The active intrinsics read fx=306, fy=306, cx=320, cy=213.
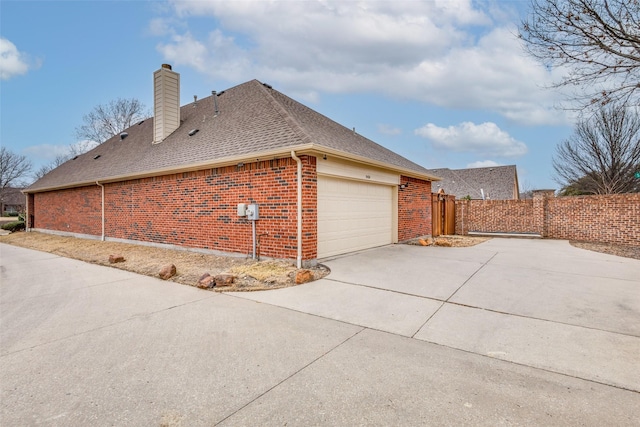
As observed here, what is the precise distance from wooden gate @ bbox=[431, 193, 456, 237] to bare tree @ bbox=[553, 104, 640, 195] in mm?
8528

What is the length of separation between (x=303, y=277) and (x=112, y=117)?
3020 centimetres

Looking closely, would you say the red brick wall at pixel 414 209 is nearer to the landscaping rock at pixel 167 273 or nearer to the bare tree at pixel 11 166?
the landscaping rock at pixel 167 273

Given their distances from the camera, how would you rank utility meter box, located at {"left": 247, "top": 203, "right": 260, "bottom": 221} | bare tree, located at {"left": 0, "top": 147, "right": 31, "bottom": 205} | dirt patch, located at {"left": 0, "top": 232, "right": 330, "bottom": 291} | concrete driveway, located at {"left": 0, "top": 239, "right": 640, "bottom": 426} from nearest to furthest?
concrete driveway, located at {"left": 0, "top": 239, "right": 640, "bottom": 426} < dirt patch, located at {"left": 0, "top": 232, "right": 330, "bottom": 291} < utility meter box, located at {"left": 247, "top": 203, "right": 260, "bottom": 221} < bare tree, located at {"left": 0, "top": 147, "right": 31, "bottom": 205}

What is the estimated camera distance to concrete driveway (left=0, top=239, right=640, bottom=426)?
2.14 metres

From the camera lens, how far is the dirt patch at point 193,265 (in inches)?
229

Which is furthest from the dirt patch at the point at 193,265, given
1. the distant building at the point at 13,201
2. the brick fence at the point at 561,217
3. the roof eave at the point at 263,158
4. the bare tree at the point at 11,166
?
the distant building at the point at 13,201

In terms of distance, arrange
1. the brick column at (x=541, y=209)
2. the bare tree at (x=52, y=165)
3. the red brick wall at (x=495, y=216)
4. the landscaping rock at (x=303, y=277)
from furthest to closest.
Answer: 1. the bare tree at (x=52, y=165)
2. the red brick wall at (x=495, y=216)
3. the brick column at (x=541, y=209)
4. the landscaping rock at (x=303, y=277)

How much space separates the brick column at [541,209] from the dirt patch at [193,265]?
12440 mm

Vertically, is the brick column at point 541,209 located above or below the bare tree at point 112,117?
below

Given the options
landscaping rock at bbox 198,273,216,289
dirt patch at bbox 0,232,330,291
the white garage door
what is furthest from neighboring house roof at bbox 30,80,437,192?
landscaping rock at bbox 198,273,216,289

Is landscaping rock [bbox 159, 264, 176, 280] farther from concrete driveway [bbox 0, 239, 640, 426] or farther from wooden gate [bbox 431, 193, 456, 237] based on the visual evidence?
wooden gate [bbox 431, 193, 456, 237]

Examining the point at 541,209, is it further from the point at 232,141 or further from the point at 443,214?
the point at 232,141

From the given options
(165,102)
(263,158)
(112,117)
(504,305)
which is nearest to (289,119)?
(263,158)

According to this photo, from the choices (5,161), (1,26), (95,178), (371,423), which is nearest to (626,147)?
(371,423)
